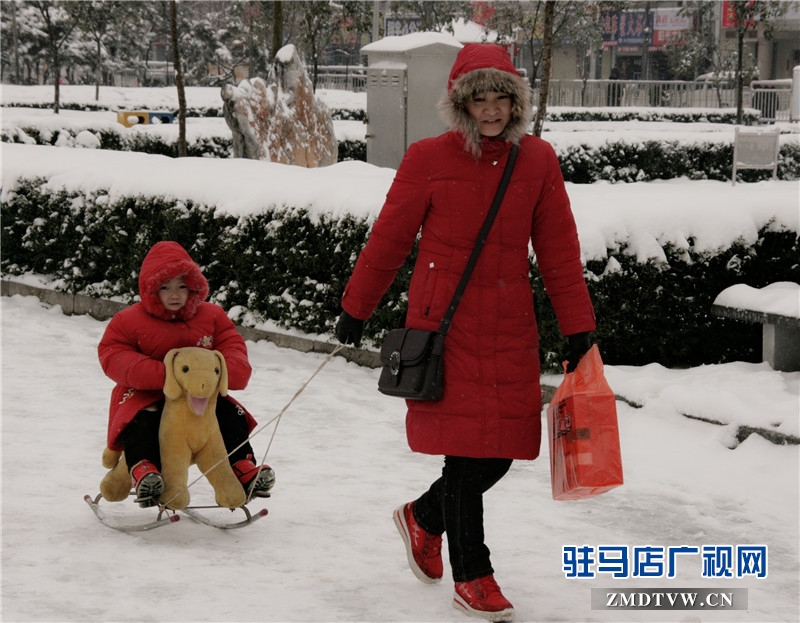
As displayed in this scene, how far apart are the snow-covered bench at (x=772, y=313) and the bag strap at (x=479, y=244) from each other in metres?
2.87

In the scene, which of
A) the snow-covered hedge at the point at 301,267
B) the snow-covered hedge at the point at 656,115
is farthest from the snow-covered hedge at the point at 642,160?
Answer: the snow-covered hedge at the point at 656,115

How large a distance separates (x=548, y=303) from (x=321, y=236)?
1.89 meters

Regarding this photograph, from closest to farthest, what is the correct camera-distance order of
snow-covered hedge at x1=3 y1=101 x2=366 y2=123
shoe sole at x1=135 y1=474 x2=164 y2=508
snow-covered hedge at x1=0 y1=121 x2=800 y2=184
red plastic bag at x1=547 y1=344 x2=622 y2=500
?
red plastic bag at x1=547 y1=344 x2=622 y2=500 → shoe sole at x1=135 y1=474 x2=164 y2=508 → snow-covered hedge at x1=0 y1=121 x2=800 y2=184 → snow-covered hedge at x1=3 y1=101 x2=366 y2=123

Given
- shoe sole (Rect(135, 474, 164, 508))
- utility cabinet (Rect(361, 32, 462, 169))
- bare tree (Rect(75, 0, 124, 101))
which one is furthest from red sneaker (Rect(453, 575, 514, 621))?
bare tree (Rect(75, 0, 124, 101))

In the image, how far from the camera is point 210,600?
4.01m

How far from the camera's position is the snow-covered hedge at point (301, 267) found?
6.72 metres

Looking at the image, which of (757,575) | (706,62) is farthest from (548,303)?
(706,62)

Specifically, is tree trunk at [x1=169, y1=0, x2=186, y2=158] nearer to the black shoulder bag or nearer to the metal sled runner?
the metal sled runner

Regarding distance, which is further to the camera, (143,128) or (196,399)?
(143,128)

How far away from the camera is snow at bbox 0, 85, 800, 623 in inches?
161

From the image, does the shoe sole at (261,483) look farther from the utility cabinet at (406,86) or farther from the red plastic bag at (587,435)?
the utility cabinet at (406,86)

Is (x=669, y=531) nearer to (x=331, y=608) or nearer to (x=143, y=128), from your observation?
(x=331, y=608)

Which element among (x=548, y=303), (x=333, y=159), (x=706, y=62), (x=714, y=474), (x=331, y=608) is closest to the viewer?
(x=331, y=608)

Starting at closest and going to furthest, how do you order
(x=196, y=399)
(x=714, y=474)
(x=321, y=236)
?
(x=196, y=399)
(x=714, y=474)
(x=321, y=236)
